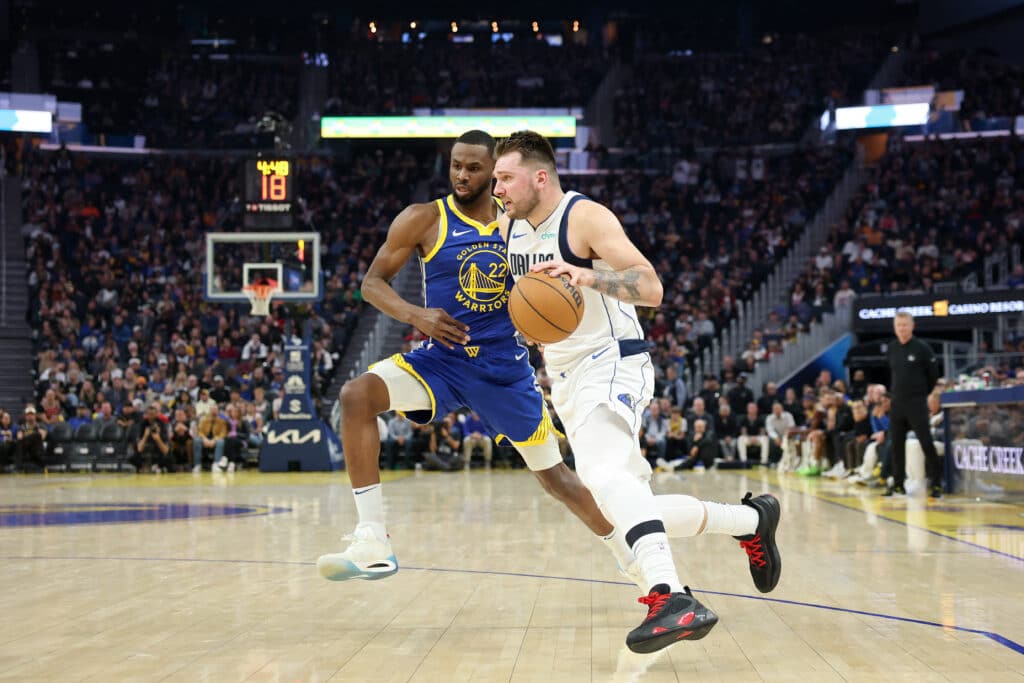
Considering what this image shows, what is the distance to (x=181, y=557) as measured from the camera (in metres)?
7.29

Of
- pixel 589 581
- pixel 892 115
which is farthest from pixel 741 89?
pixel 589 581

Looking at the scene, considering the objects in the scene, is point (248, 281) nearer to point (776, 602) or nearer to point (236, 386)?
point (236, 386)

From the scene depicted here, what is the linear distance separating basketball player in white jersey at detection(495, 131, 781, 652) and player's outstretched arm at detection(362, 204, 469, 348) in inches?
22.4

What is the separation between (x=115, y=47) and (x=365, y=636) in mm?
36260

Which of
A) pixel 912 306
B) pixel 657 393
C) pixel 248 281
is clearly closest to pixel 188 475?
pixel 248 281

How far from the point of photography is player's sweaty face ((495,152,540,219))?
181 inches

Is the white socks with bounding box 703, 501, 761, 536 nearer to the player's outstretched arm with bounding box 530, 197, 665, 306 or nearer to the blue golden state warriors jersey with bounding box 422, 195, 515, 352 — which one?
the player's outstretched arm with bounding box 530, 197, 665, 306

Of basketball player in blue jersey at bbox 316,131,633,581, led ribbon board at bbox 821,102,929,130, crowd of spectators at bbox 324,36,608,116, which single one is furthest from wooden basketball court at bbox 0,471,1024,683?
crowd of spectators at bbox 324,36,608,116

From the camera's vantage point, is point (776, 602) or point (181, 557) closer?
point (776, 602)

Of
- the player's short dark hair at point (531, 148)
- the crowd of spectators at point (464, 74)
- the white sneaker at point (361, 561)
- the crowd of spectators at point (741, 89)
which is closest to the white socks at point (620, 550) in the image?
the white sneaker at point (361, 561)

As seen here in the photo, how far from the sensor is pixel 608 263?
175 inches

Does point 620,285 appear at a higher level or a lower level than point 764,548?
higher

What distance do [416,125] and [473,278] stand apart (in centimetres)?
2927

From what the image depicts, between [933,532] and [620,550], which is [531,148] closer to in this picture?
[620,550]
